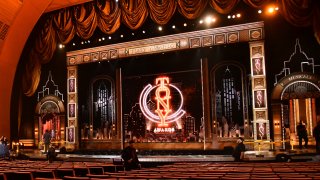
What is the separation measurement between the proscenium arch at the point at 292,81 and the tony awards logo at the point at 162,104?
168 inches

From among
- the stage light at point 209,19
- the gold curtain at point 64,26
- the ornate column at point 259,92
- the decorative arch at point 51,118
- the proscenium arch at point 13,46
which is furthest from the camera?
the decorative arch at point 51,118

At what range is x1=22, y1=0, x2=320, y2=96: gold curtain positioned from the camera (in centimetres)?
1398

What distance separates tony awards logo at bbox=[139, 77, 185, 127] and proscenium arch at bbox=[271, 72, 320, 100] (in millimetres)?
4266

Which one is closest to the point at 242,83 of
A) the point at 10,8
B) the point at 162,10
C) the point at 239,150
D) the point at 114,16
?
the point at 162,10

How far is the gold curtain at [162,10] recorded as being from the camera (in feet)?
50.2

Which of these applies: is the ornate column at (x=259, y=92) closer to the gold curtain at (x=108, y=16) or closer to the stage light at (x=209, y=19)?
the stage light at (x=209, y=19)

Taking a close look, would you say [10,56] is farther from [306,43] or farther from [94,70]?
[306,43]

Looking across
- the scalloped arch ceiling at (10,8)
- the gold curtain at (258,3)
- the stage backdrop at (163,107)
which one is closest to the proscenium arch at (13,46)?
the scalloped arch ceiling at (10,8)

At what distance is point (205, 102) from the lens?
17.0 meters

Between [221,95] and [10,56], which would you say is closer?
[221,95]

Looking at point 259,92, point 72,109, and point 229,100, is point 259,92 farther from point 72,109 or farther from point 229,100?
point 72,109

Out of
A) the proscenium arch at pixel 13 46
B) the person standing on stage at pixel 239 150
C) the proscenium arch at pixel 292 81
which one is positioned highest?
the proscenium arch at pixel 13 46

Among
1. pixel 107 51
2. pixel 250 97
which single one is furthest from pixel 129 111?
pixel 250 97

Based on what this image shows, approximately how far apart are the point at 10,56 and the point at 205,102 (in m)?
9.18
